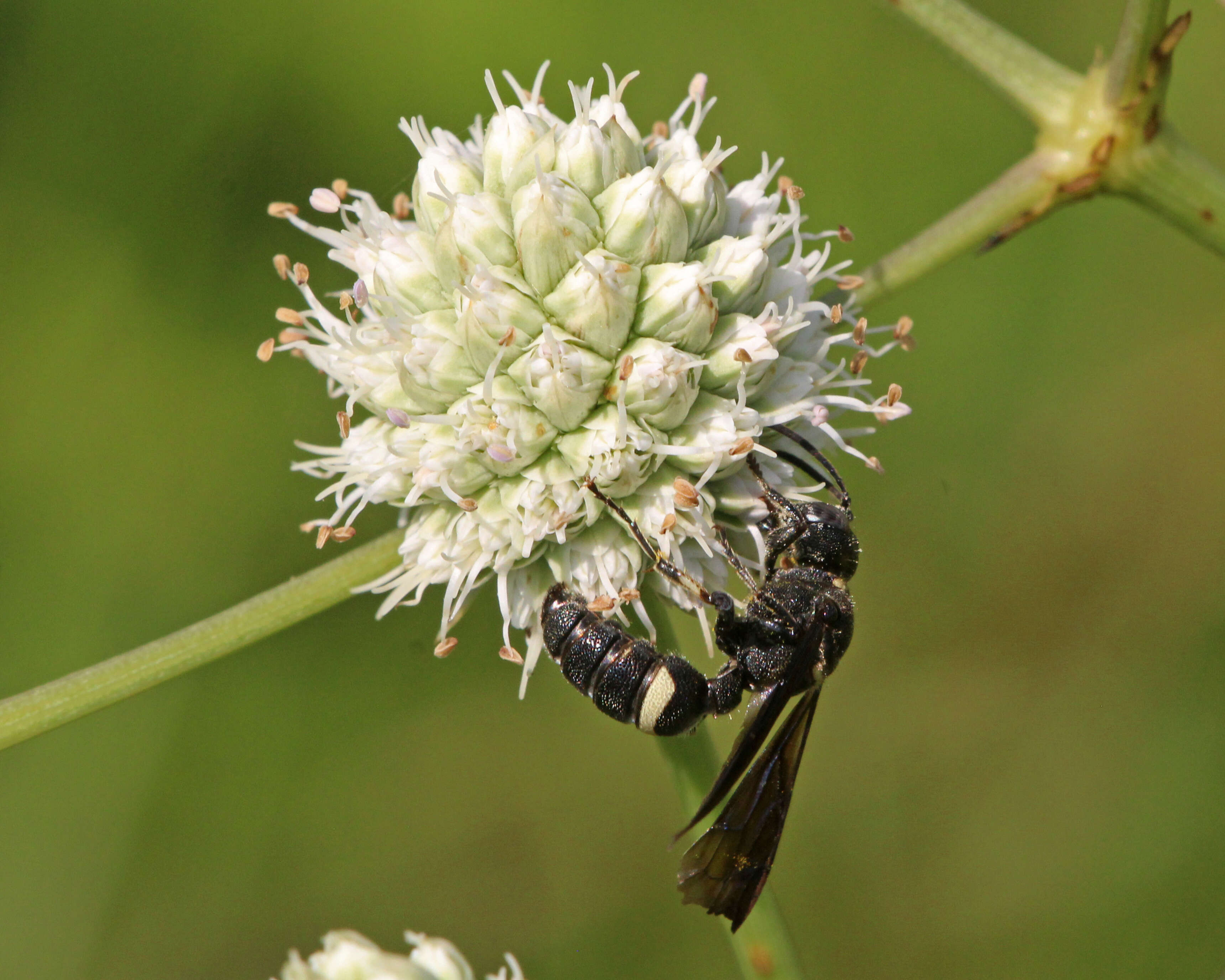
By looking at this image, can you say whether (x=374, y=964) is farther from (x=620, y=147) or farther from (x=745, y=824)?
(x=620, y=147)

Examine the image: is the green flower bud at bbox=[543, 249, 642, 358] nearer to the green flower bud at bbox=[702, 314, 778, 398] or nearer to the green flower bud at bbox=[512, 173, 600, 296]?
the green flower bud at bbox=[512, 173, 600, 296]

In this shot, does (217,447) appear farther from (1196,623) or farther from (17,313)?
(1196,623)

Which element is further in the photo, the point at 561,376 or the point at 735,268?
the point at 735,268

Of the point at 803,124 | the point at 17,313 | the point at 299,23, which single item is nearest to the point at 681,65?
the point at 803,124

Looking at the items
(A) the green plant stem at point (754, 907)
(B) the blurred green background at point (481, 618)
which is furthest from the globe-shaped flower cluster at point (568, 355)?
(B) the blurred green background at point (481, 618)

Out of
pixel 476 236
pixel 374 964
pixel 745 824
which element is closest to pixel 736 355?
pixel 476 236

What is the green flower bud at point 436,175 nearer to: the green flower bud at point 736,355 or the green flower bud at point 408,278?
the green flower bud at point 408,278
